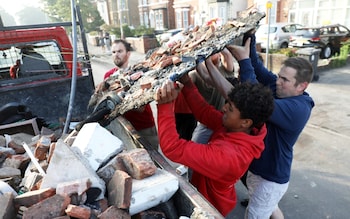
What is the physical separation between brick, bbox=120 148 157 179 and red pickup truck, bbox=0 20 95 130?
211 centimetres

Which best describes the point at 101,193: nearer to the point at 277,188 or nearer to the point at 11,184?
the point at 11,184

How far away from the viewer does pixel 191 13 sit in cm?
2634

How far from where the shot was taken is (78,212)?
4.12 ft

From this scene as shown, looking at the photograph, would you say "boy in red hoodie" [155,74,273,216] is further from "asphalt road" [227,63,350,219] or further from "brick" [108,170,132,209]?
"asphalt road" [227,63,350,219]

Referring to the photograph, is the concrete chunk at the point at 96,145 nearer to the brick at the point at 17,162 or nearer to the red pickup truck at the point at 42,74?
the brick at the point at 17,162

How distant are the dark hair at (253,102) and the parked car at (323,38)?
11.9 m

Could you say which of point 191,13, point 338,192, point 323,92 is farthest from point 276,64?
point 191,13

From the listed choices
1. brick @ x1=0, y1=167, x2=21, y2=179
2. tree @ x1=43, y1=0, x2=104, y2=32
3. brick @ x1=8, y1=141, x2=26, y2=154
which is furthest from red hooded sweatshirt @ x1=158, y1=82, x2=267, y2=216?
tree @ x1=43, y1=0, x2=104, y2=32

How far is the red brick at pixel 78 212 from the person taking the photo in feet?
4.11

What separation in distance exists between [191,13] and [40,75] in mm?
24660

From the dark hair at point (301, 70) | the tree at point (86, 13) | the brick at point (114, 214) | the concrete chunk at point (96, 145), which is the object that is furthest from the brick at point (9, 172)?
the tree at point (86, 13)

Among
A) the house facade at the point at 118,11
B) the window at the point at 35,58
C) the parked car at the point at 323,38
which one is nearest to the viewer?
the window at the point at 35,58

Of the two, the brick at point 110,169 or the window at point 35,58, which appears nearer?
the brick at point 110,169

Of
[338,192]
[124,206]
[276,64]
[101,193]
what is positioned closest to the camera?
[124,206]
